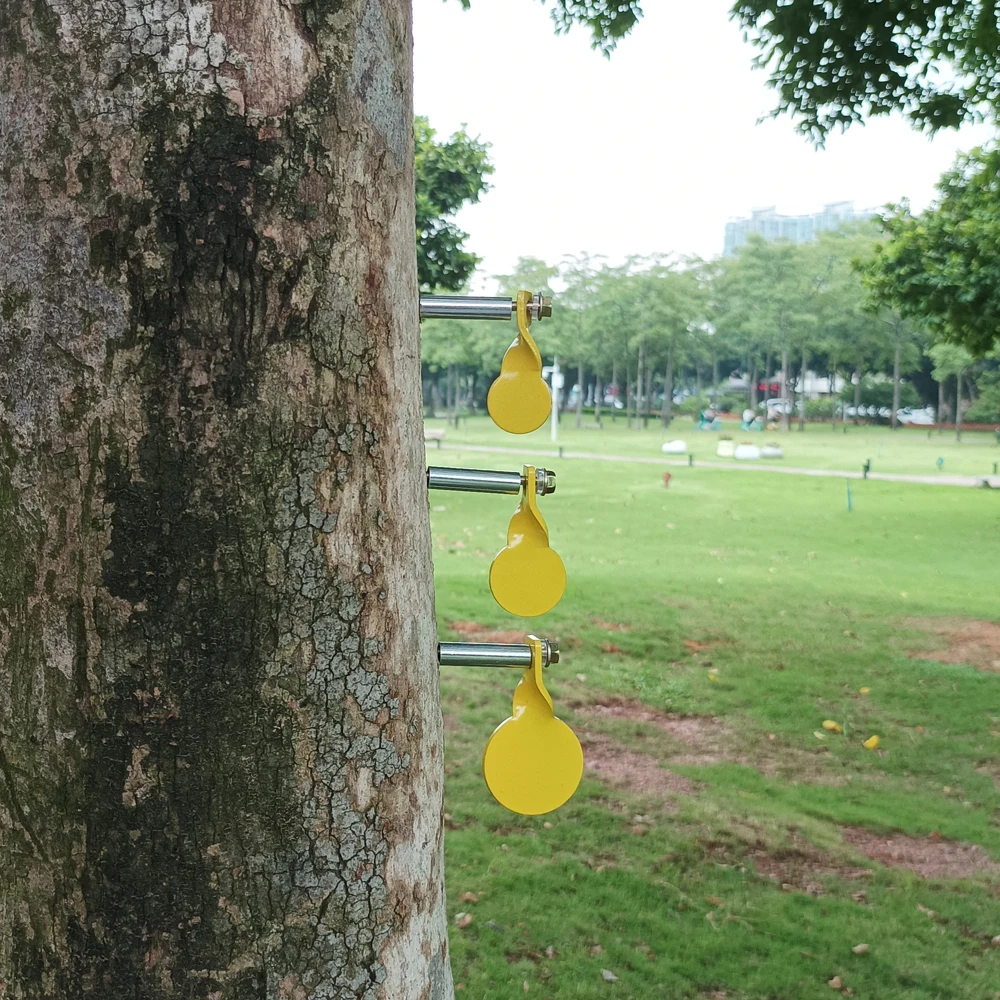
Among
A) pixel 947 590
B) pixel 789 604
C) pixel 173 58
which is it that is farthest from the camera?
pixel 947 590

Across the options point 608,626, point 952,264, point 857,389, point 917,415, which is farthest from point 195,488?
point 917,415

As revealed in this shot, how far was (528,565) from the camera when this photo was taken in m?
1.44

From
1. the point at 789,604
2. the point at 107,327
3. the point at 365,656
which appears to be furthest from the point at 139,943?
the point at 789,604

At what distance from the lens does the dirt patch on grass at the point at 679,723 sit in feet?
18.9

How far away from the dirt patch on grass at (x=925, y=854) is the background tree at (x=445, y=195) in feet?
23.5

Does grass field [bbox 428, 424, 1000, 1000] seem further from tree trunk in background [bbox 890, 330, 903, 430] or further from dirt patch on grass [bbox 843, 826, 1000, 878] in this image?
tree trunk in background [bbox 890, 330, 903, 430]

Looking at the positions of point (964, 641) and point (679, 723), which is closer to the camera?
point (679, 723)

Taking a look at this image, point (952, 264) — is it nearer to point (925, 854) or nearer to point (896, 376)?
point (925, 854)

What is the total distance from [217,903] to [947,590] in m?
11.2

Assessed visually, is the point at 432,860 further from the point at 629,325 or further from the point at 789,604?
the point at 629,325

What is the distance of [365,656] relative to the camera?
103cm

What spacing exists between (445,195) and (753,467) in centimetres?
1638

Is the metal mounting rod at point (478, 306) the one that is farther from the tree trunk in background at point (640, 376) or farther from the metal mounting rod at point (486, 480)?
the tree trunk in background at point (640, 376)

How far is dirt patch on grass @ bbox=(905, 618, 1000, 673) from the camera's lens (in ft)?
26.0
